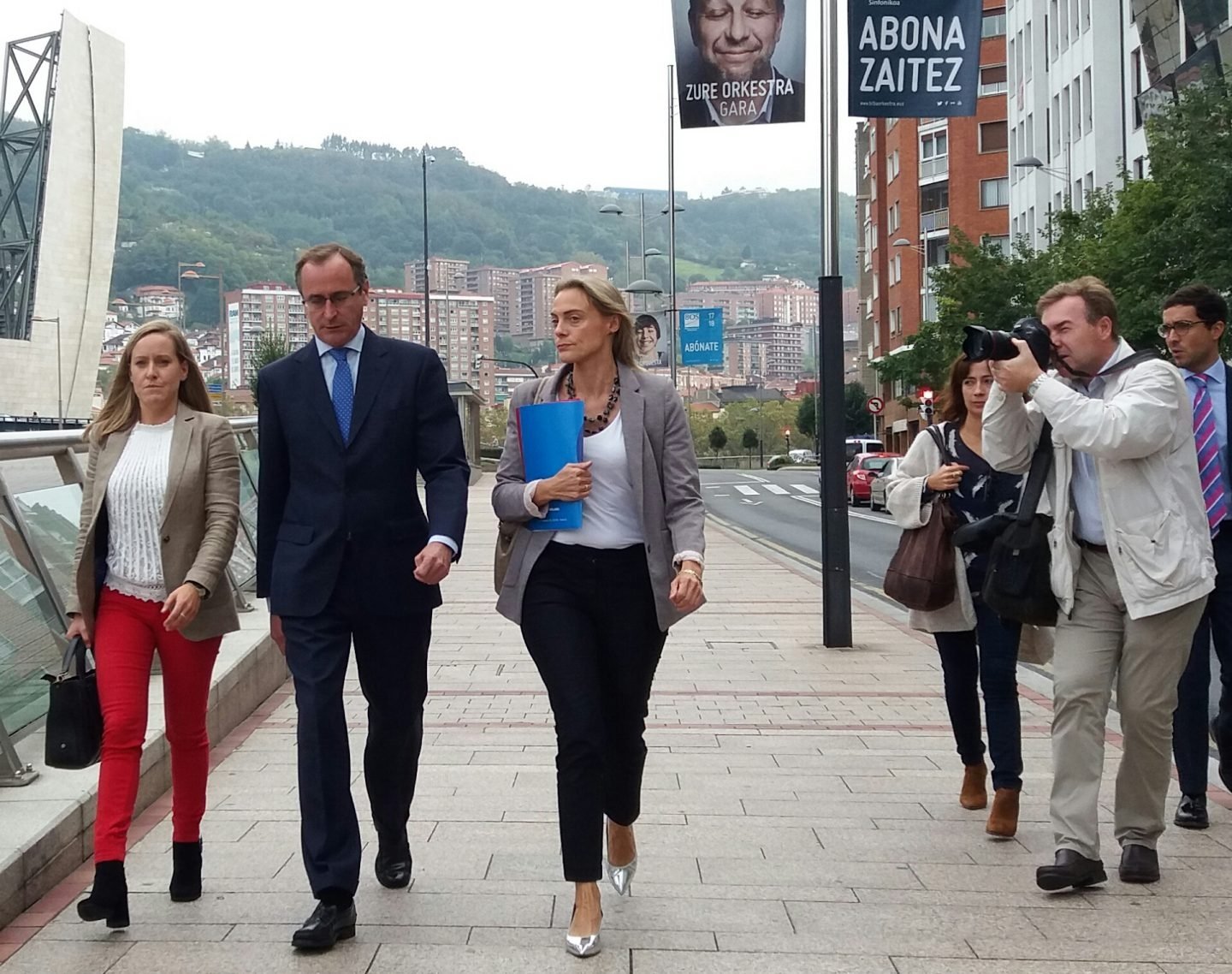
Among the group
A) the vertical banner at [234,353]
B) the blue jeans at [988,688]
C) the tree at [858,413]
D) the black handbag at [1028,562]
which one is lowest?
the blue jeans at [988,688]

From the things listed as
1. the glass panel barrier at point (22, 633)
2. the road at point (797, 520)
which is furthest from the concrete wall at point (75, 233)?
the glass panel barrier at point (22, 633)

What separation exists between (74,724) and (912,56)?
8.56 m

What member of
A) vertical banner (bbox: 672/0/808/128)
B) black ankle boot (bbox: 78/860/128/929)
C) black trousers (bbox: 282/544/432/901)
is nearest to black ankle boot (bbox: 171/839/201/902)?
black ankle boot (bbox: 78/860/128/929)

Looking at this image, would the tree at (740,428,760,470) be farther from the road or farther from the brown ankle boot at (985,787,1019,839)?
the brown ankle boot at (985,787,1019,839)

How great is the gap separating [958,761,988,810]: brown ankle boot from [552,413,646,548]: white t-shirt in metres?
2.30

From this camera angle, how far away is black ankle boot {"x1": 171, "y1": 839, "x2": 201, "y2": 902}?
5.05m

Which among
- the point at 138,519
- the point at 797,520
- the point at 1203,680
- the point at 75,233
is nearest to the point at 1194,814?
the point at 1203,680

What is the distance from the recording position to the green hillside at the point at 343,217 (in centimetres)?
12925

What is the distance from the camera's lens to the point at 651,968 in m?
4.40

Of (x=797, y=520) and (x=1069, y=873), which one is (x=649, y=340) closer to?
(x=1069, y=873)

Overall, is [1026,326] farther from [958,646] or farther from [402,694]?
[402,694]

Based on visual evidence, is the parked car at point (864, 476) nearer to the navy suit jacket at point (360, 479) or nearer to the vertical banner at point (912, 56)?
the vertical banner at point (912, 56)

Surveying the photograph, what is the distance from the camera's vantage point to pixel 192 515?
502 centimetres

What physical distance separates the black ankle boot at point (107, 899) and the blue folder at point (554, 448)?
4.90 ft
